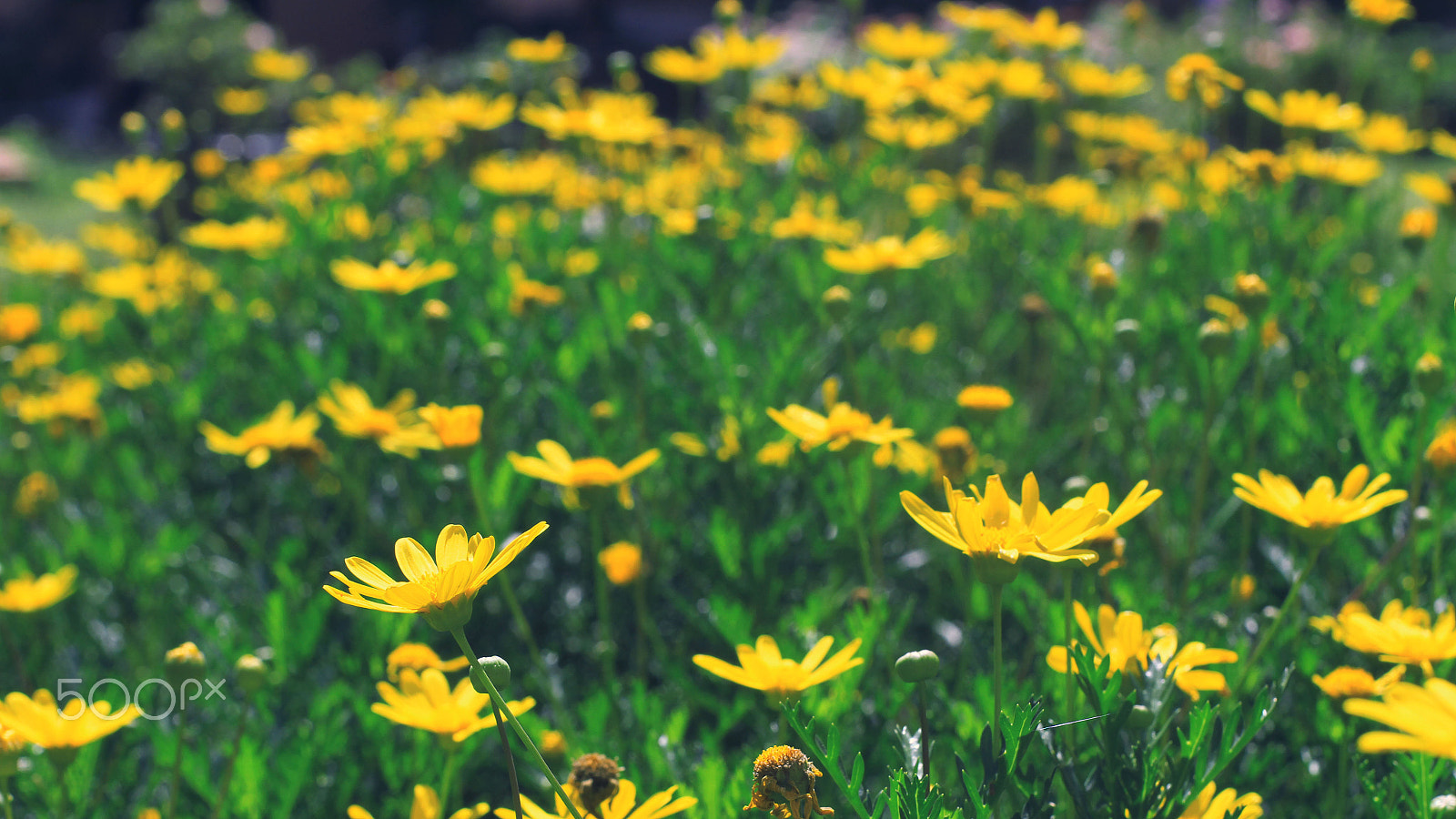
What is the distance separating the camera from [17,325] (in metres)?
2.65

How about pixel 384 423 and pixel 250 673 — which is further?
pixel 384 423

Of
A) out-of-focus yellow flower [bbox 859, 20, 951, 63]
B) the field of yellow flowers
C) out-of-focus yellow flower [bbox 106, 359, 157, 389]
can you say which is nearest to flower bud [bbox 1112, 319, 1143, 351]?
the field of yellow flowers

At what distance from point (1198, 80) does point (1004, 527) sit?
61.2 inches

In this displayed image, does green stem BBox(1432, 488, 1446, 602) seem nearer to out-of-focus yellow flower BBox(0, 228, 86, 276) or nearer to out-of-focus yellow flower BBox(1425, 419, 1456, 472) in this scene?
out-of-focus yellow flower BBox(1425, 419, 1456, 472)

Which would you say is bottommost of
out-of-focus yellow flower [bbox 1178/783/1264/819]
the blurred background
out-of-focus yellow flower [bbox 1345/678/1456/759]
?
the blurred background

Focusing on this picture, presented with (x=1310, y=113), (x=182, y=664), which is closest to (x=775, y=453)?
(x=182, y=664)

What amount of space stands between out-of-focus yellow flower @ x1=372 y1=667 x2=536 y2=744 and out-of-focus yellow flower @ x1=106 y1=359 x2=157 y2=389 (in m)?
1.68

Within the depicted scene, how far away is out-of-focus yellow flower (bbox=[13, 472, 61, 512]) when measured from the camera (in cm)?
235

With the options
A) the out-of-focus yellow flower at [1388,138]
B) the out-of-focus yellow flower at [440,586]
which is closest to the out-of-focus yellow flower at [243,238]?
the out-of-focus yellow flower at [440,586]

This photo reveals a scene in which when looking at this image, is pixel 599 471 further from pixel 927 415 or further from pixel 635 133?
pixel 635 133

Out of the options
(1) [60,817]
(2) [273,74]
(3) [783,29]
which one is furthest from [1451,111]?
(1) [60,817]

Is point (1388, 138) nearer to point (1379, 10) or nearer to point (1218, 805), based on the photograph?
point (1379, 10)

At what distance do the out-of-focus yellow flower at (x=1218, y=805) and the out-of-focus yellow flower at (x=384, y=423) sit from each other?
1.02 m

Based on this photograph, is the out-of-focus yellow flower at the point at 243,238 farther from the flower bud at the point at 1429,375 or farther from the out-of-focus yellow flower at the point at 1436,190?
the out-of-focus yellow flower at the point at 1436,190
